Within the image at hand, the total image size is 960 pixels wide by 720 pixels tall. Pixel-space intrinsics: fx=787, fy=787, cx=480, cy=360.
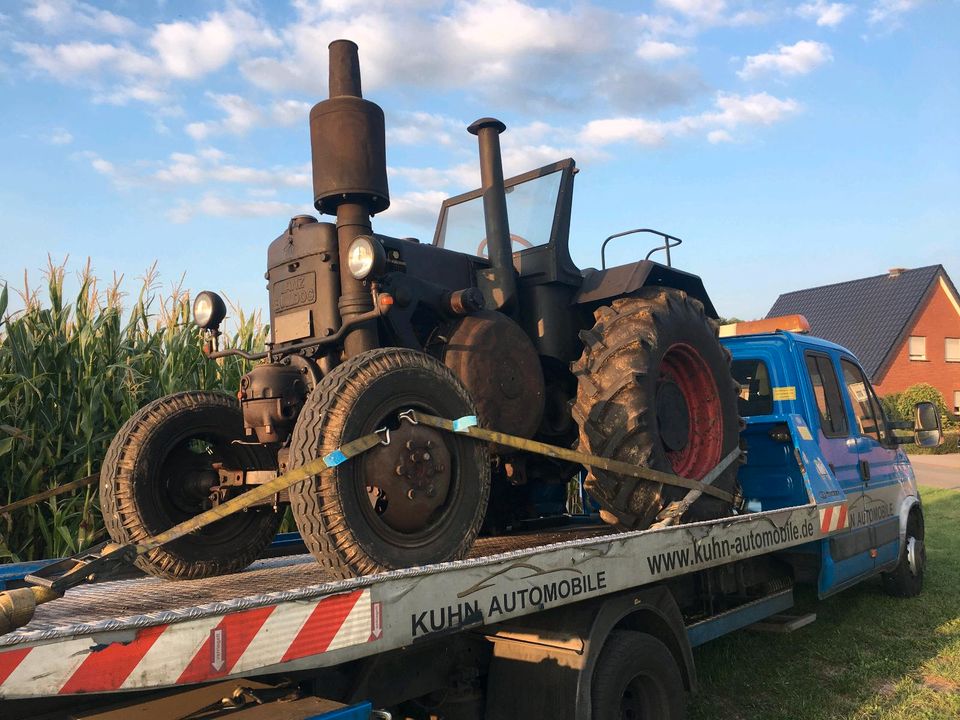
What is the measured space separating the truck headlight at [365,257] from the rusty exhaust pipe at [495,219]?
1.31 meters

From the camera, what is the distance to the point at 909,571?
21.1 ft

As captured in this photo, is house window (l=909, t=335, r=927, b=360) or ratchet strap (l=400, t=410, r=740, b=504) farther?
house window (l=909, t=335, r=927, b=360)

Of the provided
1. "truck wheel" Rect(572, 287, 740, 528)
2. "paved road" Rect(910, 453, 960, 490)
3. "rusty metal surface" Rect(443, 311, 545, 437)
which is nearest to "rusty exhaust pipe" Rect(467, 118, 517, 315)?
"rusty metal surface" Rect(443, 311, 545, 437)

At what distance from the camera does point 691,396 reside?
187 inches

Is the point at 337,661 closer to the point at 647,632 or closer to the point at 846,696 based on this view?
the point at 647,632

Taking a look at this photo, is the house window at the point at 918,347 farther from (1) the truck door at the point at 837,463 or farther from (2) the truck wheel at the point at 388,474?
(2) the truck wheel at the point at 388,474

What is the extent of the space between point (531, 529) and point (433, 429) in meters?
2.31

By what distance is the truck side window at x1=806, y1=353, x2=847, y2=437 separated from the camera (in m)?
5.47

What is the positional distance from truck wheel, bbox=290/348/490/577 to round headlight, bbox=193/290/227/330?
4.53ft

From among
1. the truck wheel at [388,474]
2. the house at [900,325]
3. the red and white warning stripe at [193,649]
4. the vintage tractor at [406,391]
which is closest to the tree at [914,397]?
the house at [900,325]

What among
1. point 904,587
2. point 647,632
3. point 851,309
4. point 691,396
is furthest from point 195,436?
point 851,309

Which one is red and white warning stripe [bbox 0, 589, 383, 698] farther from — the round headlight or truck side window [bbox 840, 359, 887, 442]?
truck side window [bbox 840, 359, 887, 442]

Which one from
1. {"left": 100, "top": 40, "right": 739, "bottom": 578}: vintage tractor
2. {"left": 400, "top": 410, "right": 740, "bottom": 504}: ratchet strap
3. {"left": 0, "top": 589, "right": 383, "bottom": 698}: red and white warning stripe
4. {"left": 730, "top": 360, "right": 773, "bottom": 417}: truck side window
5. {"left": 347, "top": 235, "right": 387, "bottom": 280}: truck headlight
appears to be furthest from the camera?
{"left": 730, "top": 360, "right": 773, "bottom": 417}: truck side window

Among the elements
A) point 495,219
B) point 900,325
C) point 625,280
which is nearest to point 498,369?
point 495,219
